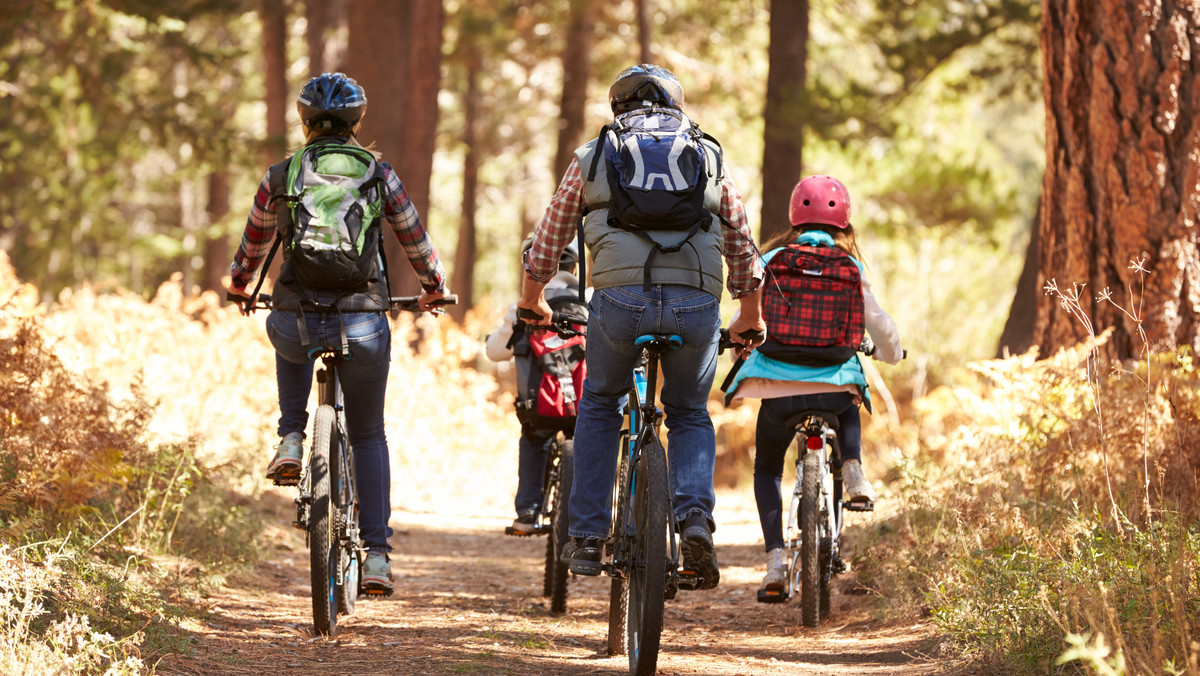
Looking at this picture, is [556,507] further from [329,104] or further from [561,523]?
[329,104]

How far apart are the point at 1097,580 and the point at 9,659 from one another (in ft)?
11.3

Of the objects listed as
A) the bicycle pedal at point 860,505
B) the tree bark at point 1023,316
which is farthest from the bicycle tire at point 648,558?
the tree bark at point 1023,316

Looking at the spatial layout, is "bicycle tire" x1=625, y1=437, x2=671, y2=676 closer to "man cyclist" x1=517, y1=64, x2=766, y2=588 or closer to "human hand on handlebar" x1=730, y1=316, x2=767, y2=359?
"man cyclist" x1=517, y1=64, x2=766, y2=588

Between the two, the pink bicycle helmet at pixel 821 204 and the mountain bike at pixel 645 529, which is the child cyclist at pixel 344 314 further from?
the pink bicycle helmet at pixel 821 204

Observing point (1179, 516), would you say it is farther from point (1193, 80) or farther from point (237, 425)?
point (237, 425)

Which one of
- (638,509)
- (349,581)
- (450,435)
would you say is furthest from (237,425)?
(638,509)

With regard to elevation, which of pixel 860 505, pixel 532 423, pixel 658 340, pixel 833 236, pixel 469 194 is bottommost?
pixel 860 505

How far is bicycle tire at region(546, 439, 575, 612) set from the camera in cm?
619

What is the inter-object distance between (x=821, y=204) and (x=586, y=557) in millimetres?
2264

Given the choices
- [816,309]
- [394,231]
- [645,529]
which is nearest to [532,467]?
[816,309]

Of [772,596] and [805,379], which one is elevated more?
[805,379]

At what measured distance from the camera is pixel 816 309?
228 inches

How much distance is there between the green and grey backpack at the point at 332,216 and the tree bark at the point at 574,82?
664 inches

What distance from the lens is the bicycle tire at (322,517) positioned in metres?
5.16
